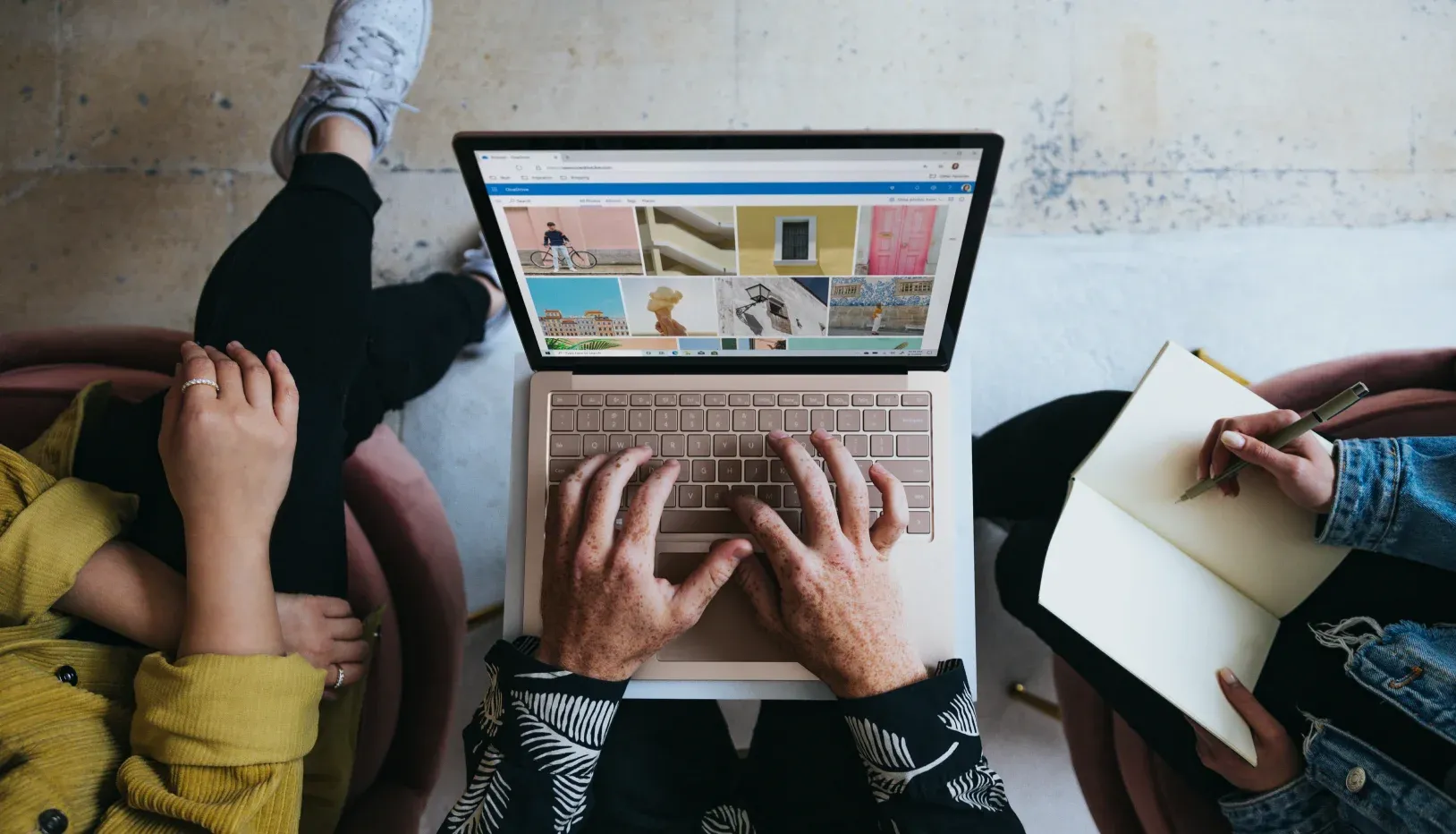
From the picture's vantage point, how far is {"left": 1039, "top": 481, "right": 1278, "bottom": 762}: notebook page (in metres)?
0.82

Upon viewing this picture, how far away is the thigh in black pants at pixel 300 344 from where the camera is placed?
3.00 feet

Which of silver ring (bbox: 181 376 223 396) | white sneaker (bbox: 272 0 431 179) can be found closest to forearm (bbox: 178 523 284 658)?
silver ring (bbox: 181 376 223 396)

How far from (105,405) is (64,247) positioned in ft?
2.58

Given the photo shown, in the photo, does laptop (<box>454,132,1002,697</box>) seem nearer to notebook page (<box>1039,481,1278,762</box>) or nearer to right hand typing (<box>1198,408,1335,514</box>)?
notebook page (<box>1039,481,1278,762</box>)

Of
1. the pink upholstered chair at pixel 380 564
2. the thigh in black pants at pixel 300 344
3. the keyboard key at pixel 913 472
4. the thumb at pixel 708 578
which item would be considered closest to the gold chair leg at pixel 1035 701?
the keyboard key at pixel 913 472

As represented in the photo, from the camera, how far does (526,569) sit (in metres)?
0.84

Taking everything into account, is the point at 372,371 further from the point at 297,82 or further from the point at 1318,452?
the point at 1318,452

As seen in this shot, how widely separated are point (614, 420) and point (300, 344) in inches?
15.5

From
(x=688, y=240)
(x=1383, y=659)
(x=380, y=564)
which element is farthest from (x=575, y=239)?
(x=1383, y=659)

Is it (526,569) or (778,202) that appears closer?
(778,202)

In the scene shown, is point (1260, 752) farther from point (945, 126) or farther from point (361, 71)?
point (361, 71)

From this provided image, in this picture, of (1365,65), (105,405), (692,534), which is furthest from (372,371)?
(1365,65)

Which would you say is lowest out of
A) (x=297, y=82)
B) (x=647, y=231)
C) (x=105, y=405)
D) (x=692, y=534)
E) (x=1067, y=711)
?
(x=1067, y=711)

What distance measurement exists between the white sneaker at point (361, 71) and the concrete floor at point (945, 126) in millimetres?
197
